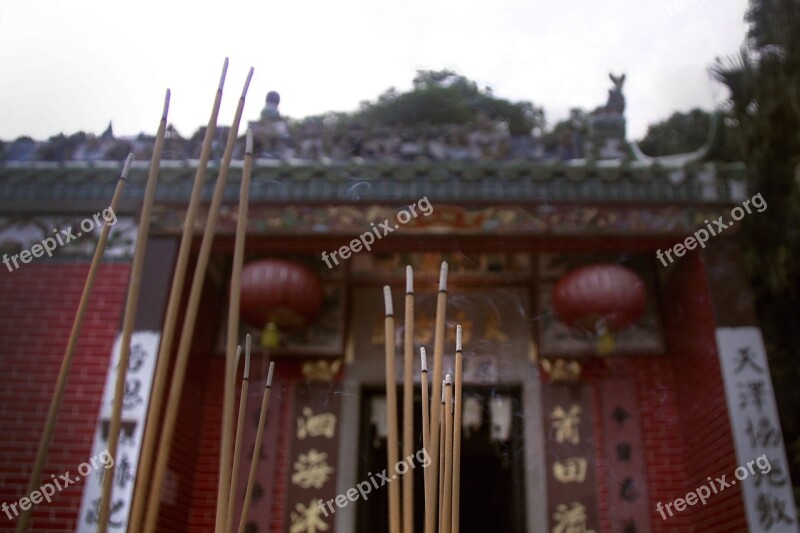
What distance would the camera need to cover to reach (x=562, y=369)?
468 cm

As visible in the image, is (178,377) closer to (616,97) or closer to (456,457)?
(456,457)

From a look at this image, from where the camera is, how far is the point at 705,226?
4293 millimetres

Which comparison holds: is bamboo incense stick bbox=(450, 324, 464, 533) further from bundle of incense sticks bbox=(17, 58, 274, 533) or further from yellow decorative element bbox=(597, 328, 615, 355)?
yellow decorative element bbox=(597, 328, 615, 355)

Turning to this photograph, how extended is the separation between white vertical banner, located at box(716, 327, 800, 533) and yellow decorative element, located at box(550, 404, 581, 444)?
98 centimetres

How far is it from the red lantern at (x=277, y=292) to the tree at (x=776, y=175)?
3.23m

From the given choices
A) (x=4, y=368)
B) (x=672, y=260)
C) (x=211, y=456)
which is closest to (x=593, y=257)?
(x=672, y=260)

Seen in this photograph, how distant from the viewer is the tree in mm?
5078

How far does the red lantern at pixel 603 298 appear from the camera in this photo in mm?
4230

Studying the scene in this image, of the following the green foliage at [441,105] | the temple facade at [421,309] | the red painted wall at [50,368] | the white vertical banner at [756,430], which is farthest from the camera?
the green foliage at [441,105]

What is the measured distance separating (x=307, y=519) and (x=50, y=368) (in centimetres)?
176

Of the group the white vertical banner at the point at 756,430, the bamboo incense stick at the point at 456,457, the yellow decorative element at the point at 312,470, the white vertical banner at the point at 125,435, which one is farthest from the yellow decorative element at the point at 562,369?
the bamboo incense stick at the point at 456,457

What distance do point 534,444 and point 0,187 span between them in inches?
148

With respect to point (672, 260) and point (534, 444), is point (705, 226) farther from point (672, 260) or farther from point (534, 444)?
point (534, 444)

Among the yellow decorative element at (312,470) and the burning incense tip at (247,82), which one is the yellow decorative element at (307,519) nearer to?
the yellow decorative element at (312,470)
